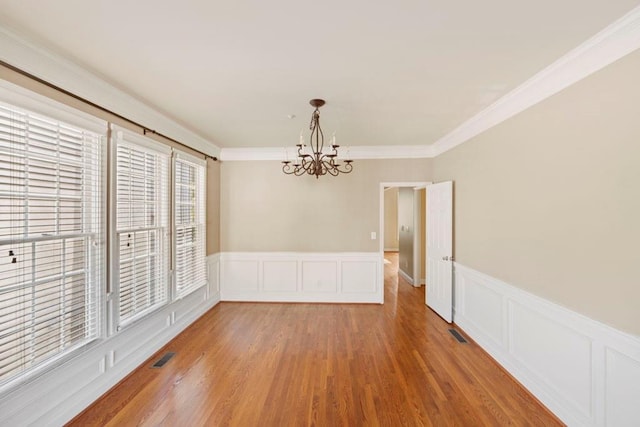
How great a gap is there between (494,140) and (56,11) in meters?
3.72

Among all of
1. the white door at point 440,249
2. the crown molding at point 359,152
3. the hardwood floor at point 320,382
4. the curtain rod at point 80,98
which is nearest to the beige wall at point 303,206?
the crown molding at point 359,152

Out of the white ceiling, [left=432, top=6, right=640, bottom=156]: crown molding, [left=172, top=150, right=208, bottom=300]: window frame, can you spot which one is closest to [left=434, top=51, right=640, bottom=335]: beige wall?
[left=432, top=6, right=640, bottom=156]: crown molding

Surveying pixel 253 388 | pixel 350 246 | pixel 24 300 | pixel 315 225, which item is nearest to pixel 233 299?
pixel 315 225

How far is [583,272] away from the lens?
1956 millimetres

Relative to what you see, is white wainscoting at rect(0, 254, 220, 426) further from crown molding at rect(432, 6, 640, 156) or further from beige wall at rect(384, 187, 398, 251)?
beige wall at rect(384, 187, 398, 251)

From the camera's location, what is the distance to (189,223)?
393 cm

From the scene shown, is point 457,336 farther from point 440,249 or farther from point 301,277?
point 301,277

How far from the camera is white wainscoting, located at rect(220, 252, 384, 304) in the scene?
483 cm

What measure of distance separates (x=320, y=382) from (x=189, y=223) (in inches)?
107

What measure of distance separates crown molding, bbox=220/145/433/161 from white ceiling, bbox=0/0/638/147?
5.45 ft

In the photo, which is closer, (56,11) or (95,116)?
(56,11)

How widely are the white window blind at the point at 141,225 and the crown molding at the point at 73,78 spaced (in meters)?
0.25

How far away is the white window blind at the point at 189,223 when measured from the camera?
3646mm

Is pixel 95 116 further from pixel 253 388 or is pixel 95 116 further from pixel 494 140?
pixel 494 140
